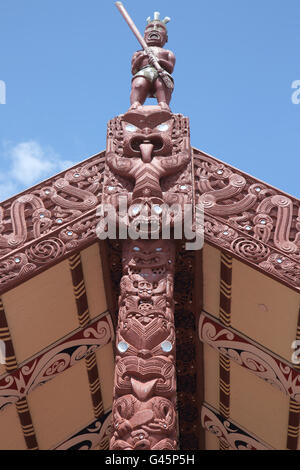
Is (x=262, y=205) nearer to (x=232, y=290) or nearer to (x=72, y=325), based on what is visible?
(x=232, y=290)

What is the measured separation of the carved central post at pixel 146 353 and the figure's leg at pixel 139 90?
2.18 m

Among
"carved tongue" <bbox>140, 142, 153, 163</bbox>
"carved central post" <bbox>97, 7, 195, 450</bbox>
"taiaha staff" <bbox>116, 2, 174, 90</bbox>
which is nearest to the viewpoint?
"carved central post" <bbox>97, 7, 195, 450</bbox>

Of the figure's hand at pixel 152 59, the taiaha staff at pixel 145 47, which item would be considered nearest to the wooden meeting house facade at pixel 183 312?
the taiaha staff at pixel 145 47

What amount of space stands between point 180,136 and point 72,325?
6.64 ft

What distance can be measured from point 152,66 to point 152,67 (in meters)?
0.03

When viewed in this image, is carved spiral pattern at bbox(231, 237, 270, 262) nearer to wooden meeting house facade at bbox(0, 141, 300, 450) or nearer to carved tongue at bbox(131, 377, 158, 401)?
wooden meeting house facade at bbox(0, 141, 300, 450)

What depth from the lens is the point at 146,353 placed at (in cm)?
478

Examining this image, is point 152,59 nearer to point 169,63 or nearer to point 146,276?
point 169,63

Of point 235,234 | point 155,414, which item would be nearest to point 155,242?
point 235,234

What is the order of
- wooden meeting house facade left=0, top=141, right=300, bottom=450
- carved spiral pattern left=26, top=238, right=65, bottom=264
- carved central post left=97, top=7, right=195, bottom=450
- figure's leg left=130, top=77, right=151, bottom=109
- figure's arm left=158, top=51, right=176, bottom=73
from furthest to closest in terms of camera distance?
figure's arm left=158, top=51, right=176, bottom=73, figure's leg left=130, top=77, right=151, bottom=109, wooden meeting house facade left=0, top=141, right=300, bottom=450, carved spiral pattern left=26, top=238, right=65, bottom=264, carved central post left=97, top=7, right=195, bottom=450

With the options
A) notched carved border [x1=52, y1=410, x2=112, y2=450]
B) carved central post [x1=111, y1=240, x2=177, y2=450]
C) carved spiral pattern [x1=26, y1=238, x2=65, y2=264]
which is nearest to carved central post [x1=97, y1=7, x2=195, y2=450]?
carved central post [x1=111, y1=240, x2=177, y2=450]

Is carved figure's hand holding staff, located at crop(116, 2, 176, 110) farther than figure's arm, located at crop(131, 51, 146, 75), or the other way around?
figure's arm, located at crop(131, 51, 146, 75)

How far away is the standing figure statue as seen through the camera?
23.9ft

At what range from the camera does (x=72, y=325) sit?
6.50m
